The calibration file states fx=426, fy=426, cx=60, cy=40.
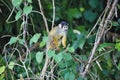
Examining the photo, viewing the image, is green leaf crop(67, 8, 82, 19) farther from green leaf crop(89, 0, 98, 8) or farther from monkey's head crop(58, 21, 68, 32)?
monkey's head crop(58, 21, 68, 32)

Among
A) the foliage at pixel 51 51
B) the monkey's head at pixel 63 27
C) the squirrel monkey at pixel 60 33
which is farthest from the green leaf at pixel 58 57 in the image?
the monkey's head at pixel 63 27

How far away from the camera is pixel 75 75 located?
9.48 feet

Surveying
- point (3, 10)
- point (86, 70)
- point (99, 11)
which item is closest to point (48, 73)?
point (86, 70)

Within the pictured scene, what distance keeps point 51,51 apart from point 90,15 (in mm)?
2038

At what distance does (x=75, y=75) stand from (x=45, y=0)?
133 centimetres

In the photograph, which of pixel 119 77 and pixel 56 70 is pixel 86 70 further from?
pixel 119 77

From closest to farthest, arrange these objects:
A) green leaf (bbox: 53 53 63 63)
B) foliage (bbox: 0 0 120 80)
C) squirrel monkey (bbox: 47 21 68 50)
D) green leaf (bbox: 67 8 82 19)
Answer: green leaf (bbox: 53 53 63 63)
foliage (bbox: 0 0 120 80)
squirrel monkey (bbox: 47 21 68 50)
green leaf (bbox: 67 8 82 19)

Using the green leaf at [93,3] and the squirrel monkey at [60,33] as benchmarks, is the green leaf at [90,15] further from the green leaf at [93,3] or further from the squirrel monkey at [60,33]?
the squirrel monkey at [60,33]

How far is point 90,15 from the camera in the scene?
15.0 feet

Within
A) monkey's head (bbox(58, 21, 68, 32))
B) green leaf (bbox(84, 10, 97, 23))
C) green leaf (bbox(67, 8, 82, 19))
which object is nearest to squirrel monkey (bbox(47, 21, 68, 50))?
monkey's head (bbox(58, 21, 68, 32))

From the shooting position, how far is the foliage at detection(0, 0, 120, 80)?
2771 mm

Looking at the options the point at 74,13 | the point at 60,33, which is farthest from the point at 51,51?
the point at 74,13

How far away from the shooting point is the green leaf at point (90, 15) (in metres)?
4.57

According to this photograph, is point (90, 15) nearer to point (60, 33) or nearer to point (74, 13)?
point (74, 13)
